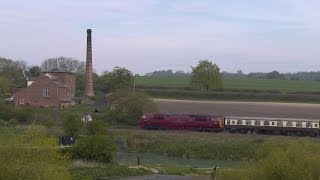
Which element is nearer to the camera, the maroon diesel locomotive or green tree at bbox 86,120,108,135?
green tree at bbox 86,120,108,135

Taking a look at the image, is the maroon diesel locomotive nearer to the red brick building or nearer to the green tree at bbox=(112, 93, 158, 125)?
the green tree at bbox=(112, 93, 158, 125)

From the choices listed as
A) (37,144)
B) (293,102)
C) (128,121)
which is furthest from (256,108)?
(37,144)

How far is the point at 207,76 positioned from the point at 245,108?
21545 millimetres

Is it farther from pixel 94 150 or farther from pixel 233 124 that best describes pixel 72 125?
pixel 233 124

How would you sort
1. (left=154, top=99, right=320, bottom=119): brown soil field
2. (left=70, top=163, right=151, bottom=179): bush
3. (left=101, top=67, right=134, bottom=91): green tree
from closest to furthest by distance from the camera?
(left=70, top=163, right=151, bottom=179): bush → (left=154, top=99, right=320, bottom=119): brown soil field → (left=101, top=67, right=134, bottom=91): green tree

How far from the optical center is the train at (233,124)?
69.6m

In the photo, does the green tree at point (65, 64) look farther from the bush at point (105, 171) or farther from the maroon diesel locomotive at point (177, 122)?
the bush at point (105, 171)

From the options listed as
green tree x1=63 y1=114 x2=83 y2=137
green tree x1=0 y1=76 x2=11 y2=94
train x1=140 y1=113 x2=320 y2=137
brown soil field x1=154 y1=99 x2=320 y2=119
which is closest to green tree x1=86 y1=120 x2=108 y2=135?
green tree x1=63 y1=114 x2=83 y2=137

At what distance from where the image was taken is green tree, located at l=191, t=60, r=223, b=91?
118 meters

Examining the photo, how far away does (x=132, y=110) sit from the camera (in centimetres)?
8106

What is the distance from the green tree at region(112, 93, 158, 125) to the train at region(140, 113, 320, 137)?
5667 mm

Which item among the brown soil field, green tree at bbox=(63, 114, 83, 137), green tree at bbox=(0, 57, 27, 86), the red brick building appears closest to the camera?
green tree at bbox=(63, 114, 83, 137)

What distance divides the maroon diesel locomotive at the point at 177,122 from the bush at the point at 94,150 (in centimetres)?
2094

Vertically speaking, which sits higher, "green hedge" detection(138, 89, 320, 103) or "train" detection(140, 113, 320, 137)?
"green hedge" detection(138, 89, 320, 103)
